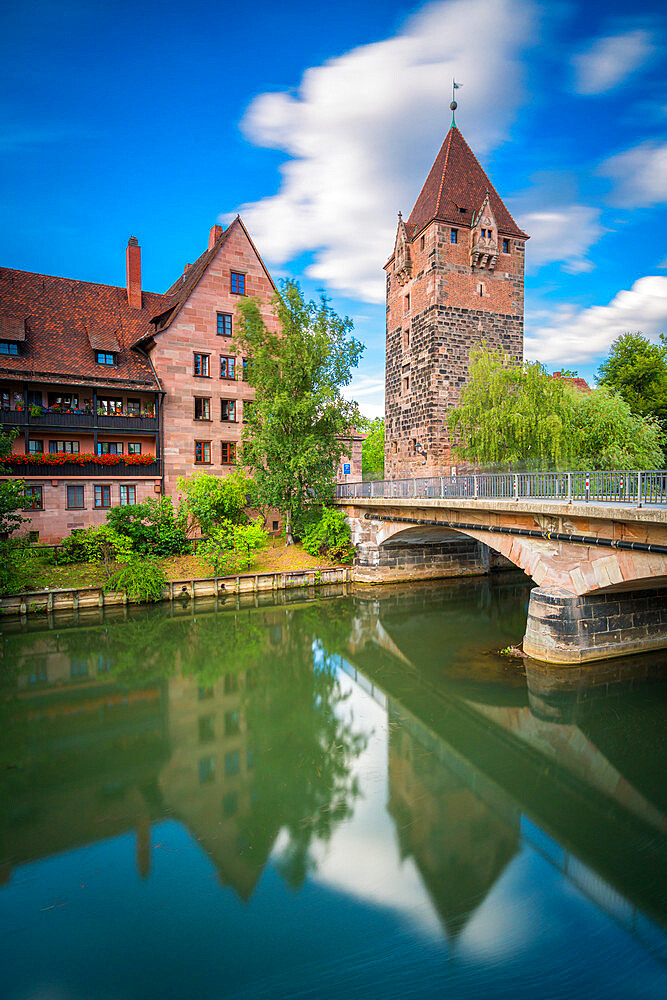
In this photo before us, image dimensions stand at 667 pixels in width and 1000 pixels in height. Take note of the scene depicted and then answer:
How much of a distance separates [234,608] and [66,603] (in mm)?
5716

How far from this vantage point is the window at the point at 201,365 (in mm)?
25750

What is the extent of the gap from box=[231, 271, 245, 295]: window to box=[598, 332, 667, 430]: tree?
2065 centimetres

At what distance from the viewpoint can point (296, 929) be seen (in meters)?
5.57

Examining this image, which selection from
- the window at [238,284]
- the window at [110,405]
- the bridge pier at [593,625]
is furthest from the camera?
the window at [238,284]

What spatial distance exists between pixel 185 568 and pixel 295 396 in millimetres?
8649

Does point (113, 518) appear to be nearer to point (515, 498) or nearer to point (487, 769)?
point (515, 498)

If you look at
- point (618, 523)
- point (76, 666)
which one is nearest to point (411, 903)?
point (618, 523)

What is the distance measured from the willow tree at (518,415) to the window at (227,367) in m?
11.5

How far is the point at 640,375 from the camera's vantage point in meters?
31.1

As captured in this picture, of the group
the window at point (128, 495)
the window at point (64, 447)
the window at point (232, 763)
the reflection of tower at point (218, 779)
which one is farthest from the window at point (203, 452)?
the window at point (232, 763)

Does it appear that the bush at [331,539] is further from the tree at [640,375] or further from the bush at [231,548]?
the tree at [640,375]

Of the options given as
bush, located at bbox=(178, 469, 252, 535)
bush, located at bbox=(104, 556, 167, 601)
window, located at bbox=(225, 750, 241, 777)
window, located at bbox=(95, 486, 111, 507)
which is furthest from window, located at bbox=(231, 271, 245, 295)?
window, located at bbox=(225, 750, 241, 777)

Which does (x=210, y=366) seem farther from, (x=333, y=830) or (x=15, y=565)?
(x=333, y=830)

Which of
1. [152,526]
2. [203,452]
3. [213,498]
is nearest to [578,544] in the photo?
[213,498]
